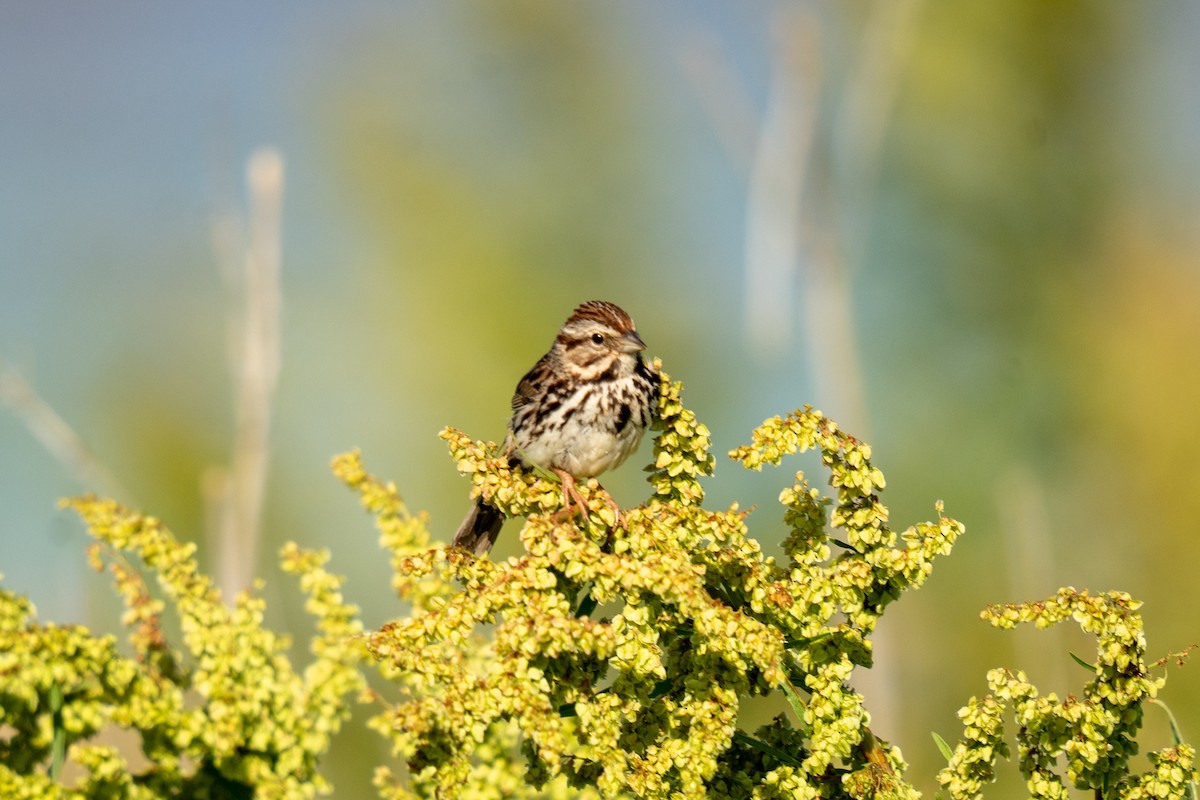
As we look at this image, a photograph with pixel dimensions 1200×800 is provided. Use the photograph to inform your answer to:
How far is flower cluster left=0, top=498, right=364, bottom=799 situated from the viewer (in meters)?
1.81

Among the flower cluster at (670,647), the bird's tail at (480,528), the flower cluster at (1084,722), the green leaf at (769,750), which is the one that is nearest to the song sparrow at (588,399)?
the bird's tail at (480,528)

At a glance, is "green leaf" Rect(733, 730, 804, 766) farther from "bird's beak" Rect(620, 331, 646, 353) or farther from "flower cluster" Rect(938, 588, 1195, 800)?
"bird's beak" Rect(620, 331, 646, 353)

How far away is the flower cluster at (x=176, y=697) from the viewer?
181cm

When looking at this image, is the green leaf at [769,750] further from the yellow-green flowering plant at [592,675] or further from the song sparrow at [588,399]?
the song sparrow at [588,399]

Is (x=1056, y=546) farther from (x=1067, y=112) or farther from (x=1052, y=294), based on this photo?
(x=1067, y=112)

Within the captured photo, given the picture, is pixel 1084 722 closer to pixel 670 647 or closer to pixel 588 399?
pixel 670 647

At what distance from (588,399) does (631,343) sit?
222 mm

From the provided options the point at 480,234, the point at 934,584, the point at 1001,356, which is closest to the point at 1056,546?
the point at 934,584

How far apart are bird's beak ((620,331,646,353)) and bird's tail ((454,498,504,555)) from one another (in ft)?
2.88

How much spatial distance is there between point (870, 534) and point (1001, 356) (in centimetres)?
791

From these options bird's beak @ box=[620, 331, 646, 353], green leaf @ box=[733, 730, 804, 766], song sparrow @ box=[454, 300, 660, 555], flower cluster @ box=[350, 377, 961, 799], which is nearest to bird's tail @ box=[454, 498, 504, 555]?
song sparrow @ box=[454, 300, 660, 555]

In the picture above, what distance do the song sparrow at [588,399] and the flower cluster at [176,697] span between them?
218 centimetres

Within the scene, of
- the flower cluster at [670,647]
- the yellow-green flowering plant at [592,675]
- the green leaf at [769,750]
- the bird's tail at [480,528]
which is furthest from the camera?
the bird's tail at [480,528]

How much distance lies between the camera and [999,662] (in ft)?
26.1
